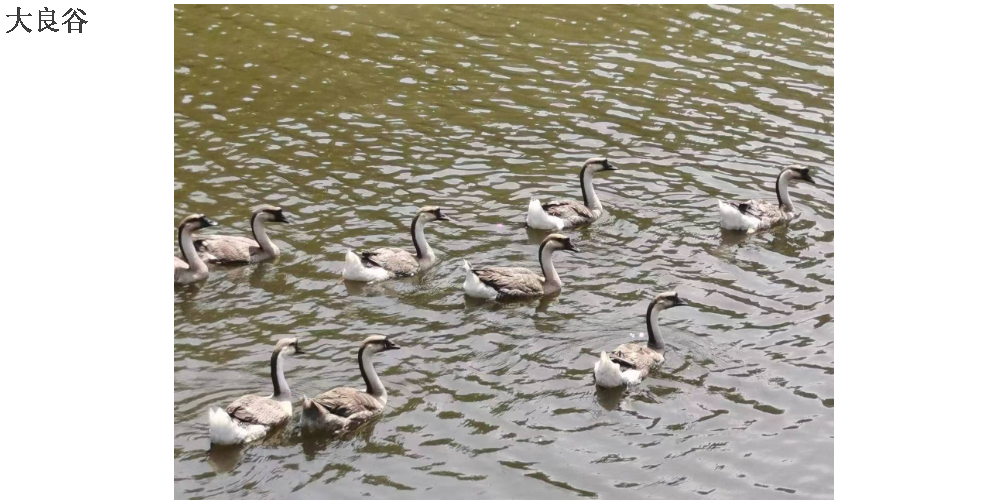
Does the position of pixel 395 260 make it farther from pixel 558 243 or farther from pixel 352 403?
pixel 352 403

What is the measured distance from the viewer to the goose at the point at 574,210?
59.5 feet

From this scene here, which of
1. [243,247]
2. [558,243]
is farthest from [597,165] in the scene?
[243,247]

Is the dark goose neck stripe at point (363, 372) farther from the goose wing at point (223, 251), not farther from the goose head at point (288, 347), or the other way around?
the goose wing at point (223, 251)

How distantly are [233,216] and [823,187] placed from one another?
33.8ft

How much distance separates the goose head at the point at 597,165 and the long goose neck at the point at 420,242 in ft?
10.9

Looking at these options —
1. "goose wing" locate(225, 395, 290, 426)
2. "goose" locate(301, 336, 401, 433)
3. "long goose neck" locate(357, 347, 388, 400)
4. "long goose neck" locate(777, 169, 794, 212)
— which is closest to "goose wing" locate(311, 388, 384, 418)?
"goose" locate(301, 336, 401, 433)

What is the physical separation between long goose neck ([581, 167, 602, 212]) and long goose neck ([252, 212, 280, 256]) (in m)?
5.26

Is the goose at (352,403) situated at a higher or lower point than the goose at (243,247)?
lower

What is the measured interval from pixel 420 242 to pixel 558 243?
6.99 ft

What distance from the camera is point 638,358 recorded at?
46.4 feet

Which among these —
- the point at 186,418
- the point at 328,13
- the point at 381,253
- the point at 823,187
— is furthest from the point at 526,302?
the point at 328,13

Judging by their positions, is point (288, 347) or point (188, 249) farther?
point (188, 249)

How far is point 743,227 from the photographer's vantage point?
714 inches

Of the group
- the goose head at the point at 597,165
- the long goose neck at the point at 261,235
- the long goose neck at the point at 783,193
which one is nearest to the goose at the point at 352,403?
the long goose neck at the point at 261,235
